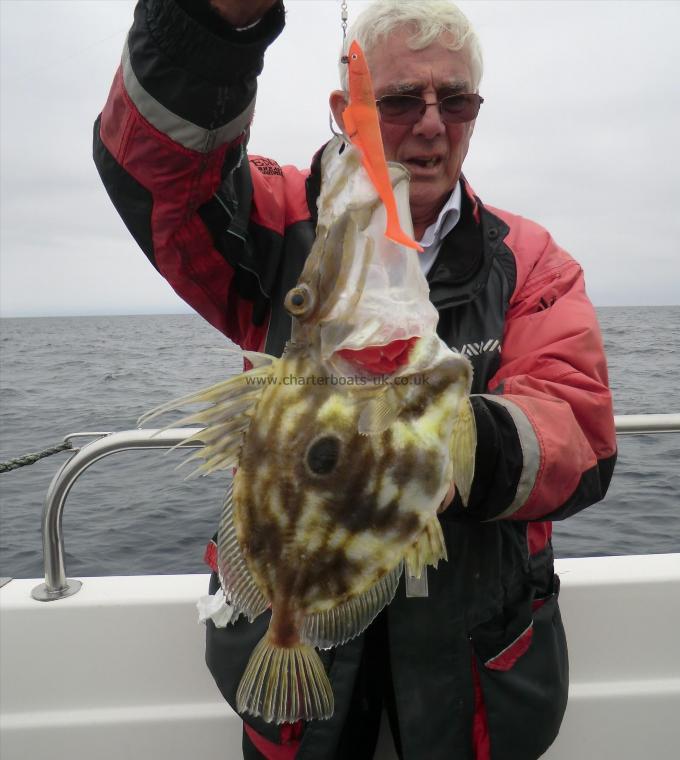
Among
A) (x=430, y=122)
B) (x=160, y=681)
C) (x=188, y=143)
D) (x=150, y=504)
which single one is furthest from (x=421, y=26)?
(x=150, y=504)

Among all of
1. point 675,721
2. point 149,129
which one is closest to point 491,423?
point 149,129

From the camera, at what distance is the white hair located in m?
2.23

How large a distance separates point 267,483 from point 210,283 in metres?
0.86

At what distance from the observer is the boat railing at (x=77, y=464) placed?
10.5ft

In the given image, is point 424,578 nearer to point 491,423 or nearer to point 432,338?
point 491,423

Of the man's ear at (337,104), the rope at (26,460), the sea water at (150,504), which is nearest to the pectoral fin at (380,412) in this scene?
the man's ear at (337,104)

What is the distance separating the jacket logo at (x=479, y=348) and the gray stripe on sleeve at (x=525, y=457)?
40 cm

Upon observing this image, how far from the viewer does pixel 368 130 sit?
1.52 m

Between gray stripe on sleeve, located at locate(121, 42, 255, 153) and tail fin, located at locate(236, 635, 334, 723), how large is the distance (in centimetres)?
136

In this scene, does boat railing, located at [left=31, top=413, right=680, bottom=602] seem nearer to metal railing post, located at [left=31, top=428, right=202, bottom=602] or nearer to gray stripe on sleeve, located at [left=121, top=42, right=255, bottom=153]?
metal railing post, located at [left=31, top=428, right=202, bottom=602]

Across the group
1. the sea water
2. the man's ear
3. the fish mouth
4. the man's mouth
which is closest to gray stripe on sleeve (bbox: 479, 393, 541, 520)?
the fish mouth

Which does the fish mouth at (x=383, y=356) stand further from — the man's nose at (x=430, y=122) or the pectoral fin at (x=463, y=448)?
the man's nose at (x=430, y=122)

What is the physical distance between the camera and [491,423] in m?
1.85

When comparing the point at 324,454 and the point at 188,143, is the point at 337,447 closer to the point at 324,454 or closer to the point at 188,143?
the point at 324,454
